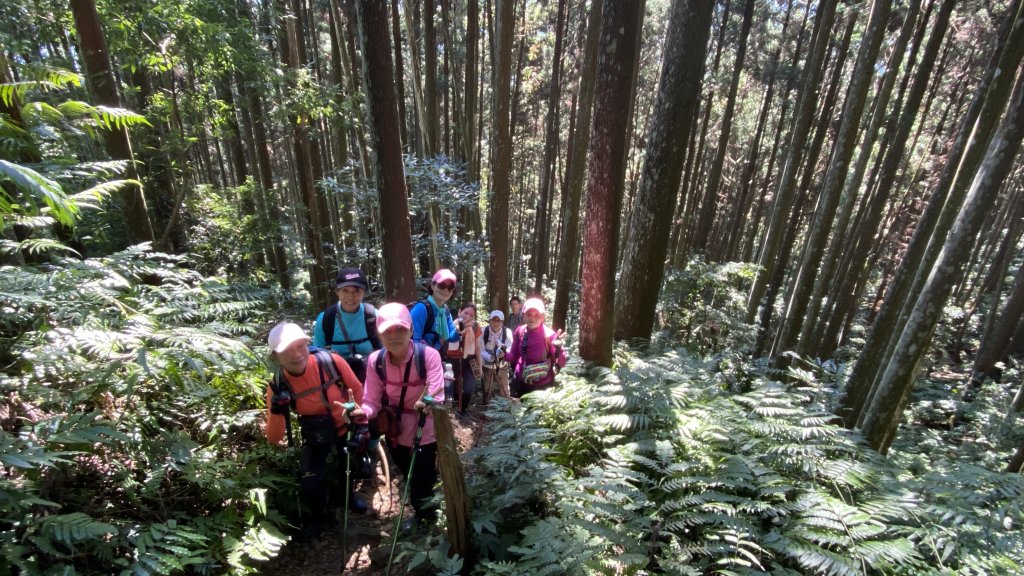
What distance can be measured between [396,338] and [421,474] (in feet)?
4.32

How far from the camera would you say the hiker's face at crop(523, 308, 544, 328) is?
17.6 ft

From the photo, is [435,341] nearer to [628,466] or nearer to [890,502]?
[628,466]

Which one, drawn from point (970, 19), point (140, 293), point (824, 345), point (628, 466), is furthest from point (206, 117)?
point (970, 19)

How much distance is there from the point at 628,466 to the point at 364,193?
29.7ft

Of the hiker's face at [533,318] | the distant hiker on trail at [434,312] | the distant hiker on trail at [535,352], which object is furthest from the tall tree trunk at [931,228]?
the distant hiker on trail at [434,312]

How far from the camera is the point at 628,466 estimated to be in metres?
→ 3.44

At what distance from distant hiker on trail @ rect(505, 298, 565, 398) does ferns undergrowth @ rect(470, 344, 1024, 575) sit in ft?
3.10

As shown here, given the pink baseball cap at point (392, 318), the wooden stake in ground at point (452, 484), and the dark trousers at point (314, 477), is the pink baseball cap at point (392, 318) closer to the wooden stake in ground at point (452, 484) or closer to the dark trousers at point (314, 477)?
the wooden stake in ground at point (452, 484)

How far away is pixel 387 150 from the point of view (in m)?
5.76

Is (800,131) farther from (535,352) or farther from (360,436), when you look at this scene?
(360,436)

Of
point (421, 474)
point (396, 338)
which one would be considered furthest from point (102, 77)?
point (421, 474)

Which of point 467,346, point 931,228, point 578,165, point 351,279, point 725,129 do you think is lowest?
point 467,346

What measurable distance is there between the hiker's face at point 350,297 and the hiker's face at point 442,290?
0.96 meters

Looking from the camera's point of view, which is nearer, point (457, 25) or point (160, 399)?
point (160, 399)
